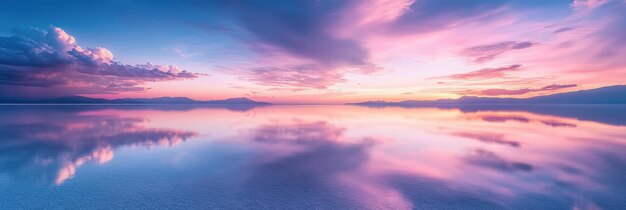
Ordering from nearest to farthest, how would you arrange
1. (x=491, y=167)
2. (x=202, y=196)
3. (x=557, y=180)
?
(x=202, y=196) < (x=557, y=180) < (x=491, y=167)

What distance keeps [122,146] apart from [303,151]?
10.3 metres

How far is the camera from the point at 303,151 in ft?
47.4

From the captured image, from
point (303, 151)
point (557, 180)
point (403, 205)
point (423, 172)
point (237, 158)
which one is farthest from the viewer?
point (303, 151)

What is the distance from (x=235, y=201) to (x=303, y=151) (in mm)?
7317

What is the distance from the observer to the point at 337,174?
10.1m

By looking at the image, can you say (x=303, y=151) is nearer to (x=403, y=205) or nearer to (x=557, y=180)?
(x=403, y=205)

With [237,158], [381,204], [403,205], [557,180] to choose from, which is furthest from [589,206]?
[237,158]

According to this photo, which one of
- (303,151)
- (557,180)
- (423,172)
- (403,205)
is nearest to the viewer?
(403,205)

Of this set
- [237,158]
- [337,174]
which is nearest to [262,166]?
[237,158]

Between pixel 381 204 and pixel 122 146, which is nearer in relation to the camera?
pixel 381 204

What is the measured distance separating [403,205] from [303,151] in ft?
25.6

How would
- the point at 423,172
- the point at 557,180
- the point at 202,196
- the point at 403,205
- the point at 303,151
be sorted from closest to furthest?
the point at 403,205, the point at 202,196, the point at 557,180, the point at 423,172, the point at 303,151

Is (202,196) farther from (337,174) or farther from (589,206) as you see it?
(589,206)

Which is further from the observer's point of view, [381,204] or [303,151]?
[303,151]
